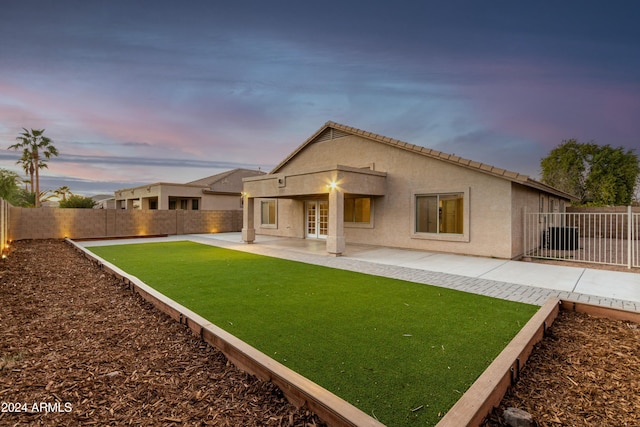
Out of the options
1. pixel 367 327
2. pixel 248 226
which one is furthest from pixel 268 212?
pixel 367 327

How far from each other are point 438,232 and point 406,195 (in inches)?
77.7

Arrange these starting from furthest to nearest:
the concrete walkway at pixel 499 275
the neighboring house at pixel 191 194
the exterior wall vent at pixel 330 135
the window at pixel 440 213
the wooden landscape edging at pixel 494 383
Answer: the neighboring house at pixel 191 194 → the exterior wall vent at pixel 330 135 → the window at pixel 440 213 → the concrete walkway at pixel 499 275 → the wooden landscape edging at pixel 494 383

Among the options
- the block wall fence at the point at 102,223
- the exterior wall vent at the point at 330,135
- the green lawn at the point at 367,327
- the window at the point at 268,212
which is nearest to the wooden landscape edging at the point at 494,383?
the green lawn at the point at 367,327

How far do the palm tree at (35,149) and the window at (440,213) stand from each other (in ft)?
122

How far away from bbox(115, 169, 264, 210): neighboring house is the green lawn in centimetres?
2058

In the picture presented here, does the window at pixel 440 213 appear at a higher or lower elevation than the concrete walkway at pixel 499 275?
higher

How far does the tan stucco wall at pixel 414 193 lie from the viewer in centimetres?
1038

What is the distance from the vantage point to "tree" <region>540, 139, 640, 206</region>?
1221 inches

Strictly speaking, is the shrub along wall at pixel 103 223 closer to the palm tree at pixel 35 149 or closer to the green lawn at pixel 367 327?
the green lawn at pixel 367 327

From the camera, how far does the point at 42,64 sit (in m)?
11.7

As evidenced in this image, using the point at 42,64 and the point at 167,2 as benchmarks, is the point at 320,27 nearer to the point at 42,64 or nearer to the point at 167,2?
the point at 167,2

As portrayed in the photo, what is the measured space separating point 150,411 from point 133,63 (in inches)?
571

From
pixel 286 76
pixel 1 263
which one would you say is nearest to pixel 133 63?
pixel 286 76

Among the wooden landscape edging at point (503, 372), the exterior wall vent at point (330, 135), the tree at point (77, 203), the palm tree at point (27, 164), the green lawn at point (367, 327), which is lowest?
the green lawn at point (367, 327)
